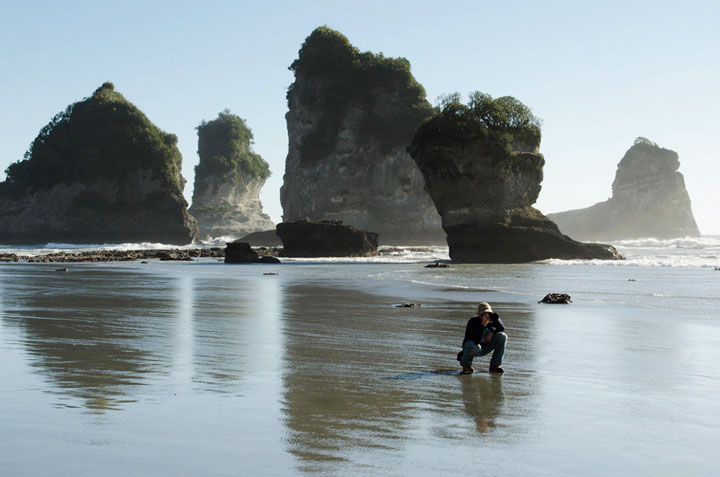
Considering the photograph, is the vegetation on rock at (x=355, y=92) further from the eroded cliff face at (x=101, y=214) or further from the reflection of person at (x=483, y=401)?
the reflection of person at (x=483, y=401)

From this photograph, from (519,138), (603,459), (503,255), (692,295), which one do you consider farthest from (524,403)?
(519,138)

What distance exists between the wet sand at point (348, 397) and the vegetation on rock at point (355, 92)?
118 metres

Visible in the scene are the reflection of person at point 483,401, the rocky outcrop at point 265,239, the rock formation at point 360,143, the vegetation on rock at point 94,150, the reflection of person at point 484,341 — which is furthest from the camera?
the rocky outcrop at point 265,239

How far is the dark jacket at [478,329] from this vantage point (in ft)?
33.6

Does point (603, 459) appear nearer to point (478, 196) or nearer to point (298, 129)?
point (478, 196)

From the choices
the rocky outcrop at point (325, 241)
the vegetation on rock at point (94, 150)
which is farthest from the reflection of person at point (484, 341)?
the vegetation on rock at point (94, 150)

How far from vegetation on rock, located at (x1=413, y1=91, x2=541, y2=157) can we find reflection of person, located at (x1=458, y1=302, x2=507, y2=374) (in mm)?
48756

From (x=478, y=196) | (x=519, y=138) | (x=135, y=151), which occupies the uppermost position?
(x=135, y=151)

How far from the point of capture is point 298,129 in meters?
141

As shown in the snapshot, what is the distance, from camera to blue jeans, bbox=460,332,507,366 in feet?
32.5

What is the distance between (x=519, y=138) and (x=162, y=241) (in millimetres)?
81886

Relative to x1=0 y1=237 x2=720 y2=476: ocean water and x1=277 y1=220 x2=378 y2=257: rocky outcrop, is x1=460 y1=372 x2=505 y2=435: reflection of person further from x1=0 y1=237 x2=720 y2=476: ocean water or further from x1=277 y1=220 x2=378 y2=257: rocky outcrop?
x1=277 y1=220 x2=378 y2=257: rocky outcrop

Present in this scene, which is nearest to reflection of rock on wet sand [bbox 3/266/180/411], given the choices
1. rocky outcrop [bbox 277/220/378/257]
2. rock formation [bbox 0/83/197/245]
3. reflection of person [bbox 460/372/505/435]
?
reflection of person [bbox 460/372/505/435]

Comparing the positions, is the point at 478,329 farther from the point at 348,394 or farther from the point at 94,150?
the point at 94,150
